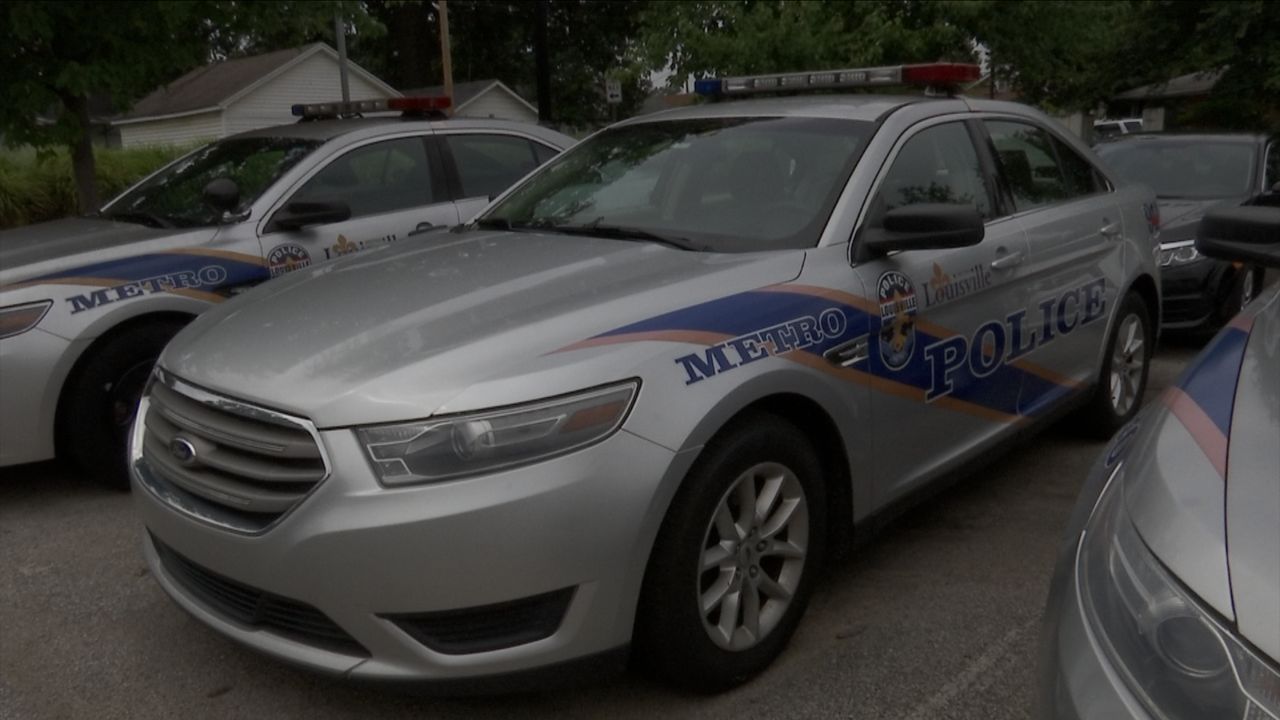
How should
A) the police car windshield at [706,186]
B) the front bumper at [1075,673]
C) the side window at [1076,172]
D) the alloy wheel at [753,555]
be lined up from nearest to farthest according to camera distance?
the front bumper at [1075,673], the alloy wheel at [753,555], the police car windshield at [706,186], the side window at [1076,172]

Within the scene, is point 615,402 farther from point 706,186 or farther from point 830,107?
point 830,107

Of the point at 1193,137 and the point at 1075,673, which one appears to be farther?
the point at 1193,137

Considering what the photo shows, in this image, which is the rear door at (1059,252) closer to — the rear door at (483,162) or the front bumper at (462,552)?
the front bumper at (462,552)

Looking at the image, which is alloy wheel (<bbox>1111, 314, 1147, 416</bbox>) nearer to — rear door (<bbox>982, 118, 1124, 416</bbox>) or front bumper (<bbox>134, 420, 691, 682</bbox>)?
rear door (<bbox>982, 118, 1124, 416</bbox>)

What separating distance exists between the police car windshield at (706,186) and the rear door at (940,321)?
212 millimetres

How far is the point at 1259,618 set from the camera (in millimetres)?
1533

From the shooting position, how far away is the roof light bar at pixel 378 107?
20.5 ft

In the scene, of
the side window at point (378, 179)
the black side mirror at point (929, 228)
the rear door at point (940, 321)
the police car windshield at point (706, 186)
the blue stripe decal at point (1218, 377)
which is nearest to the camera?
the blue stripe decal at point (1218, 377)

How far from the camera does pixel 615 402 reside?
8.73ft

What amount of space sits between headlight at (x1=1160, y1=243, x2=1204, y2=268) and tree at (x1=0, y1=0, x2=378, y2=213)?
19.6 feet

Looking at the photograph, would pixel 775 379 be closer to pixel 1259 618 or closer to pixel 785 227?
pixel 785 227

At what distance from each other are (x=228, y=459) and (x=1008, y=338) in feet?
8.94

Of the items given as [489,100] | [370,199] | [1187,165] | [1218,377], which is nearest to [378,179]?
[370,199]

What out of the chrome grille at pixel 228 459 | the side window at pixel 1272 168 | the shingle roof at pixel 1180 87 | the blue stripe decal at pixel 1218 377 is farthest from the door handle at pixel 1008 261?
the shingle roof at pixel 1180 87
